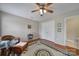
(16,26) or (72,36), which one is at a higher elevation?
(16,26)

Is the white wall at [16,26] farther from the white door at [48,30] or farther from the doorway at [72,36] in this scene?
the doorway at [72,36]

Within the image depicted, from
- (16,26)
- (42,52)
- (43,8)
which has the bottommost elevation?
(42,52)

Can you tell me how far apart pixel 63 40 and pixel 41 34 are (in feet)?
1.10

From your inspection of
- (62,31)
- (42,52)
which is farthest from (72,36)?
(42,52)

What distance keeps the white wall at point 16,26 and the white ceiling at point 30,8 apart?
0.22ft

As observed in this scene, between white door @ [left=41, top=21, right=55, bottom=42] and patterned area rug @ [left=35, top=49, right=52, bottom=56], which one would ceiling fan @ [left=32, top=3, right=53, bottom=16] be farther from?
patterned area rug @ [left=35, top=49, right=52, bottom=56]

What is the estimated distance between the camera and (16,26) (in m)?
1.67

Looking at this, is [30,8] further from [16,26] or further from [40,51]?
[40,51]

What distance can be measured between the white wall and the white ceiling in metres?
0.07

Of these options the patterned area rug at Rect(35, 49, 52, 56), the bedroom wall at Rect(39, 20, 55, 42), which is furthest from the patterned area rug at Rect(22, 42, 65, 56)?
the bedroom wall at Rect(39, 20, 55, 42)

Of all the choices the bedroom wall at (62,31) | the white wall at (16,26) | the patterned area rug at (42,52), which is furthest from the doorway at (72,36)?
the white wall at (16,26)

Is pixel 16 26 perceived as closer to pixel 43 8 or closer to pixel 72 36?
pixel 43 8

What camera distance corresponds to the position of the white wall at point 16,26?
1.64 m

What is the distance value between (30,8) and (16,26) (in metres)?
0.34
